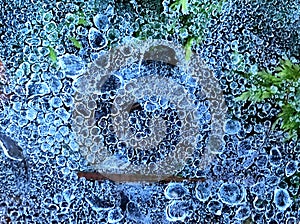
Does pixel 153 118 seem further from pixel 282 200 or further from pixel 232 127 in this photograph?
pixel 282 200

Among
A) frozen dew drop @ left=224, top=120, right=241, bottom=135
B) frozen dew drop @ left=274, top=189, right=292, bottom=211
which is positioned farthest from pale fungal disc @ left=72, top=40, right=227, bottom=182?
frozen dew drop @ left=274, top=189, right=292, bottom=211

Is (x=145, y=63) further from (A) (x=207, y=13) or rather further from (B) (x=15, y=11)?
(B) (x=15, y=11)

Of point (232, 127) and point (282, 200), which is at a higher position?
point (232, 127)

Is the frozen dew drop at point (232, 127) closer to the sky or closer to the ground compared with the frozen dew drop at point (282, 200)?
closer to the sky

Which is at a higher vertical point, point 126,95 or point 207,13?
point 207,13

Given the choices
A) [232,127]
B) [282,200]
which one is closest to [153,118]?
[232,127]

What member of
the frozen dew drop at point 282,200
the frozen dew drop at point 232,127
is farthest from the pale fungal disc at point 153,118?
the frozen dew drop at point 282,200

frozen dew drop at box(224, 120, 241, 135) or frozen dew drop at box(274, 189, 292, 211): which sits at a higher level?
frozen dew drop at box(224, 120, 241, 135)

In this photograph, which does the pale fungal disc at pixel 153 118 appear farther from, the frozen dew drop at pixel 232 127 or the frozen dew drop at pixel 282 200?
the frozen dew drop at pixel 282 200

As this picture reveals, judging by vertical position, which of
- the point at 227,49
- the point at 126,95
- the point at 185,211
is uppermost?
the point at 227,49

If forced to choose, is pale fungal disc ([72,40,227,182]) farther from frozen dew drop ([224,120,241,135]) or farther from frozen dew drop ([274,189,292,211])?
frozen dew drop ([274,189,292,211])

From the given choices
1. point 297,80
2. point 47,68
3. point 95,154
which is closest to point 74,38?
point 47,68
